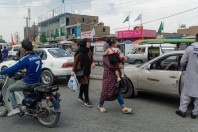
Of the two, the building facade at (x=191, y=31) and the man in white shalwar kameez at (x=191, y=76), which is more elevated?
the building facade at (x=191, y=31)

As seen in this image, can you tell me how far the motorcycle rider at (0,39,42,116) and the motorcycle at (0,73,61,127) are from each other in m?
0.11

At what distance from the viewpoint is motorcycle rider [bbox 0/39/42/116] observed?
3973 mm

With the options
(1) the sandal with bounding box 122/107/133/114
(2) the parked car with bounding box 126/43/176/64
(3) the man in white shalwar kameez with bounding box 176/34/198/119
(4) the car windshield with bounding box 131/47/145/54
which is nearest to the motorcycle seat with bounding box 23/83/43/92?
(1) the sandal with bounding box 122/107/133/114

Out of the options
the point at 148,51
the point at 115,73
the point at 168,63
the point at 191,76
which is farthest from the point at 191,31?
the point at 115,73

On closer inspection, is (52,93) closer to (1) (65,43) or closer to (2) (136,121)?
(2) (136,121)

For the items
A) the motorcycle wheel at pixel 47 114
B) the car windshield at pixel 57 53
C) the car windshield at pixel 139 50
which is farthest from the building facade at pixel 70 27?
the motorcycle wheel at pixel 47 114

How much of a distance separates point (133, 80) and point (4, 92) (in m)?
3.25

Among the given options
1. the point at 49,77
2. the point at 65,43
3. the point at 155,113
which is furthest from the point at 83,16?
the point at 155,113

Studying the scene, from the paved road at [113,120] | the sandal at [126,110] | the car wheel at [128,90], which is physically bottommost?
the paved road at [113,120]

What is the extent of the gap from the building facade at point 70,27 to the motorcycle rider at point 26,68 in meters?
36.9

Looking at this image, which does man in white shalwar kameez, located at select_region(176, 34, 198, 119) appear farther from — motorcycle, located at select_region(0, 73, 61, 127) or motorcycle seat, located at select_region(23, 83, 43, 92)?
motorcycle seat, located at select_region(23, 83, 43, 92)

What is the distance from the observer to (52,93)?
4.06 metres

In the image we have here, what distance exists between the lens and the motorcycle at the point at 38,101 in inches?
157

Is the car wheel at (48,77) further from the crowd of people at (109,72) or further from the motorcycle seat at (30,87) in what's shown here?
the motorcycle seat at (30,87)
